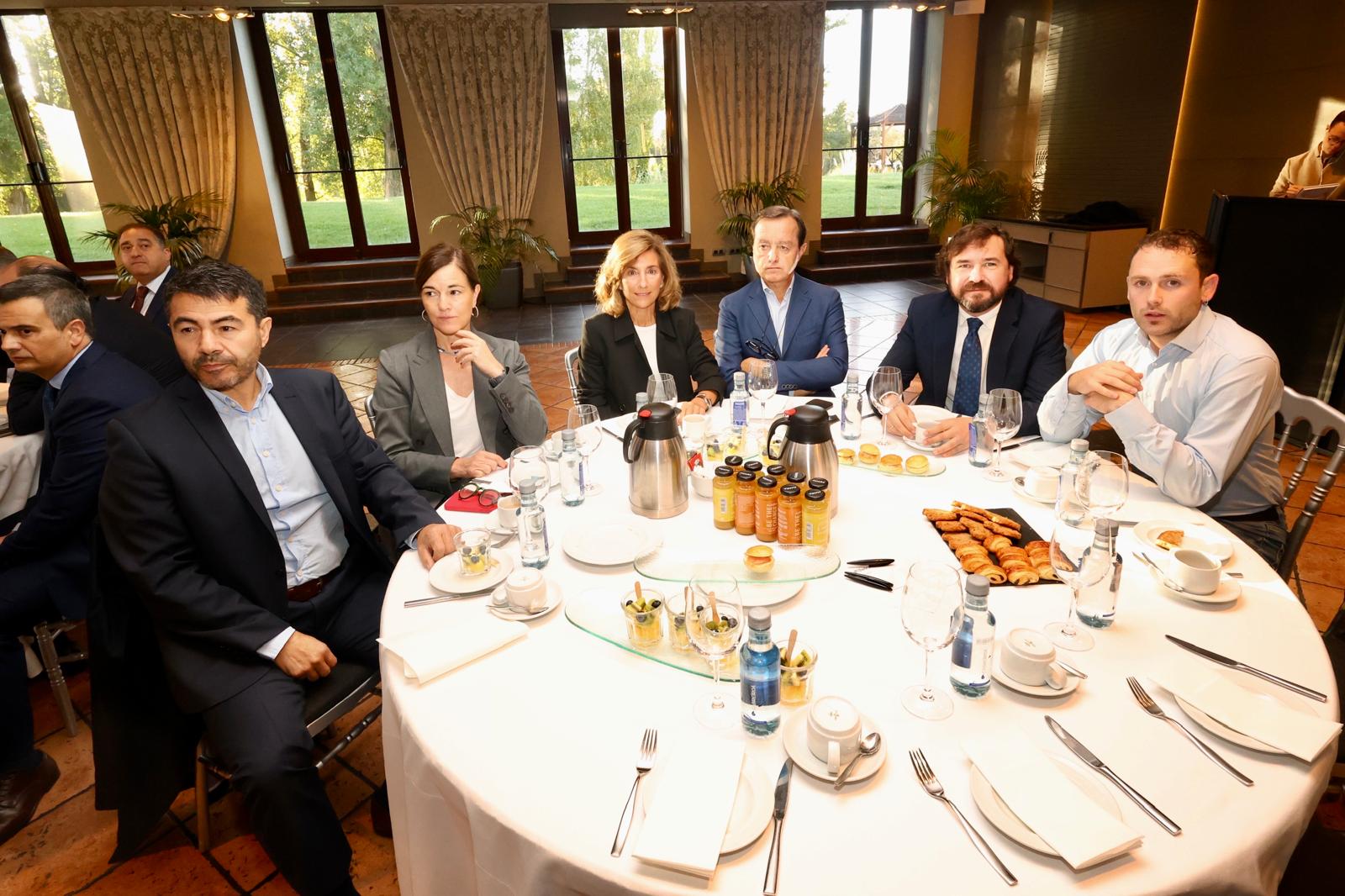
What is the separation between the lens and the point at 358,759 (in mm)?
2154

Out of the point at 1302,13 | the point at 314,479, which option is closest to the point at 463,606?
the point at 314,479

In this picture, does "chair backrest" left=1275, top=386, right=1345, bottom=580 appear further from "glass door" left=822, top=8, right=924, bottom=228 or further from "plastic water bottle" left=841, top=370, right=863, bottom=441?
"glass door" left=822, top=8, right=924, bottom=228

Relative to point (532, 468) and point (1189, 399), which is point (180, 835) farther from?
point (1189, 399)

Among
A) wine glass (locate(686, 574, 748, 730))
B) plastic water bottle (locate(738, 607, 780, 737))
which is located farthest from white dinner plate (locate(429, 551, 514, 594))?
plastic water bottle (locate(738, 607, 780, 737))

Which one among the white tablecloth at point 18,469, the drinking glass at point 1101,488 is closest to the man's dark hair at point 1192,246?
the drinking glass at point 1101,488

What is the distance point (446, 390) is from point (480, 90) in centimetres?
758

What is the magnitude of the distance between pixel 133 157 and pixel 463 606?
986 cm

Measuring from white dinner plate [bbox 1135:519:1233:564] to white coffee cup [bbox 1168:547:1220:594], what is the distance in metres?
0.07

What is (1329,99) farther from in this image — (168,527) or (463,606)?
(168,527)

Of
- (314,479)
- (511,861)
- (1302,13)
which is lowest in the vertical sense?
(511,861)

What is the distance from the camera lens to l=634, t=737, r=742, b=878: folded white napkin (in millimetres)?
871

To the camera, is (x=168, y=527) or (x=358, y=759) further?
(x=358, y=759)

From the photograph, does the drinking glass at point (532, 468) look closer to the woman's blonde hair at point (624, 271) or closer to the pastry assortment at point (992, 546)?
the pastry assortment at point (992, 546)

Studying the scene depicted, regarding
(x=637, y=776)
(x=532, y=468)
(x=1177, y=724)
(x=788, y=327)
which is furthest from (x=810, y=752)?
(x=788, y=327)
